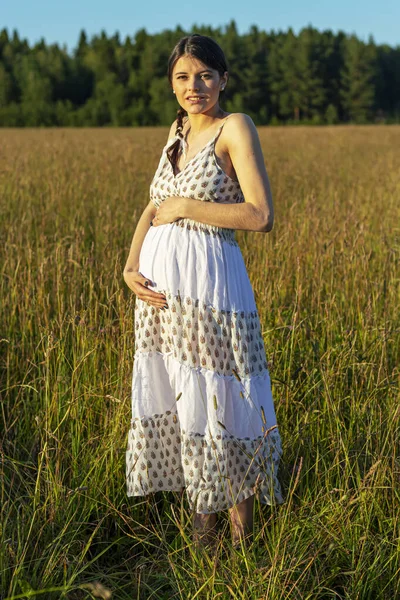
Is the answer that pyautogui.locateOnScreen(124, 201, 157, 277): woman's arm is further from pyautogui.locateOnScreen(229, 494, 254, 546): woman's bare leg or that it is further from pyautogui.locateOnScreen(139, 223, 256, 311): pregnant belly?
pyautogui.locateOnScreen(229, 494, 254, 546): woman's bare leg

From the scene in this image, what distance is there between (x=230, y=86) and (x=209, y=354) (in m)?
53.9

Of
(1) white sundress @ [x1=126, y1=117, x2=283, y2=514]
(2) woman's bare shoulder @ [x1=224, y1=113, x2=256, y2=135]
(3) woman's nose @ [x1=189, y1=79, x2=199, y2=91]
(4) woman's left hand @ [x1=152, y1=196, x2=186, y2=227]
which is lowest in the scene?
(1) white sundress @ [x1=126, y1=117, x2=283, y2=514]

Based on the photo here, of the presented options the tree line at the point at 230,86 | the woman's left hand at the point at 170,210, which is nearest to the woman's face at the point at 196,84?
the woman's left hand at the point at 170,210

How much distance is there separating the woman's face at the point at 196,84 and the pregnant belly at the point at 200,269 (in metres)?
0.36

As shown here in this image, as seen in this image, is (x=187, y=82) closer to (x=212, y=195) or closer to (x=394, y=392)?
(x=212, y=195)

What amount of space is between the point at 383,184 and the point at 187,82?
6234mm

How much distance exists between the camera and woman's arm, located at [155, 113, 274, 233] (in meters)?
1.89

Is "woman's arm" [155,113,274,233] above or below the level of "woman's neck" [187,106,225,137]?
below

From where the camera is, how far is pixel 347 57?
71.0 metres

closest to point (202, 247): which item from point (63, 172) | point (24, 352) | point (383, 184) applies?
point (24, 352)

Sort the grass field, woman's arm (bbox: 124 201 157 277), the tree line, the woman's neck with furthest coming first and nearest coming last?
the tree line → woman's arm (bbox: 124 201 157 277) → the woman's neck → the grass field

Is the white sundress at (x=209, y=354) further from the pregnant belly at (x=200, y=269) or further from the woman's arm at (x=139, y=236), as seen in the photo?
the woman's arm at (x=139, y=236)

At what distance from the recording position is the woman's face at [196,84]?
1.97 metres

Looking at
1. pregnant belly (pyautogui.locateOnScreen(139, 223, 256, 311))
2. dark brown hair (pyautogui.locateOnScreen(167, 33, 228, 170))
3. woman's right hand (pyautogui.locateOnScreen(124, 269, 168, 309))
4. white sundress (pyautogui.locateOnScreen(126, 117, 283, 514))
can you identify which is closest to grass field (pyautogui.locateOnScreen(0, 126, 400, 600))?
white sundress (pyautogui.locateOnScreen(126, 117, 283, 514))
